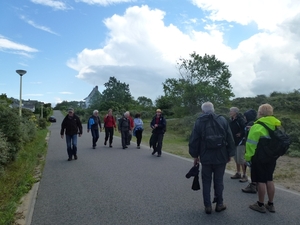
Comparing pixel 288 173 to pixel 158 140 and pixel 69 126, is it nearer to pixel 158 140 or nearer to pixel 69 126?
pixel 158 140

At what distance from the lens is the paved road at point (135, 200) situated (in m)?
4.56

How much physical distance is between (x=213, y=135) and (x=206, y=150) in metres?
0.28

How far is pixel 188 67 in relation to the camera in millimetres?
32062

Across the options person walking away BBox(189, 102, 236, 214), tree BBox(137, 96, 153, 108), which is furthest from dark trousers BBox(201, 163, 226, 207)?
tree BBox(137, 96, 153, 108)

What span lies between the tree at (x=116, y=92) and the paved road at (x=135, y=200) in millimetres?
70323

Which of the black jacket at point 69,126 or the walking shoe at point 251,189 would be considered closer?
the walking shoe at point 251,189

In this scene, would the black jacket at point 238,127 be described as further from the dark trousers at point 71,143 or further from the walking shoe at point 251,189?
the dark trousers at point 71,143

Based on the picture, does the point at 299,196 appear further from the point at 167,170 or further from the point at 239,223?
the point at 167,170

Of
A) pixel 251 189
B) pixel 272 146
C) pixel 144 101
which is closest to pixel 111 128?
pixel 251 189

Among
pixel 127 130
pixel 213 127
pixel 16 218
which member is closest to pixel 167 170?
pixel 213 127

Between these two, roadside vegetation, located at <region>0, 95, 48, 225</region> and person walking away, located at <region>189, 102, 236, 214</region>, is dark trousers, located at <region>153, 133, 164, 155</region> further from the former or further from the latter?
person walking away, located at <region>189, 102, 236, 214</region>

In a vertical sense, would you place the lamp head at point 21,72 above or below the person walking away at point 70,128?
above

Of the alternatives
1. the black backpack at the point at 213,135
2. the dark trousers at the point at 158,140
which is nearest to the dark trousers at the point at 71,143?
the dark trousers at the point at 158,140

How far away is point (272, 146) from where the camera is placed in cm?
460
